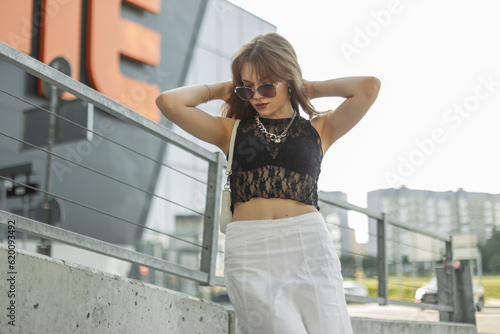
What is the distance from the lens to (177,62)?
47.2ft

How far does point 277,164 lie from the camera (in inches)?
86.0

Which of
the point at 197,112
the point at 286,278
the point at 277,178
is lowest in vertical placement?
the point at 286,278

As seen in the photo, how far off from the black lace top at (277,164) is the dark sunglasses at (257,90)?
0.15m

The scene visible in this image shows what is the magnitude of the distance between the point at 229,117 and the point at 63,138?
4220 millimetres

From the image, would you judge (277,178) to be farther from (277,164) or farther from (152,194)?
(152,194)

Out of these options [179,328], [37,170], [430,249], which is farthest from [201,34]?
[179,328]

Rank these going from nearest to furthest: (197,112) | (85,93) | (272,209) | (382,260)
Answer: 1. (272,209)
2. (197,112)
3. (85,93)
4. (382,260)

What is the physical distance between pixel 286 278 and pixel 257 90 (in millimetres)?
748

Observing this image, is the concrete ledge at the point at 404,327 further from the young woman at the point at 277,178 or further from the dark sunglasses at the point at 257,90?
the dark sunglasses at the point at 257,90

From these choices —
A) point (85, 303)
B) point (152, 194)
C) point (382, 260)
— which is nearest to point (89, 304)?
point (85, 303)

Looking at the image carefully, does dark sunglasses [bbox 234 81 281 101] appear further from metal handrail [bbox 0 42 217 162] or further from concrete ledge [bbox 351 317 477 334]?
concrete ledge [bbox 351 317 477 334]

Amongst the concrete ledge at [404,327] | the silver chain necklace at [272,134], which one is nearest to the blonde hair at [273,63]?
the silver chain necklace at [272,134]

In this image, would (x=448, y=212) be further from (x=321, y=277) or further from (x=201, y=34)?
(x=321, y=277)

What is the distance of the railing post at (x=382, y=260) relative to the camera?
5328 millimetres
